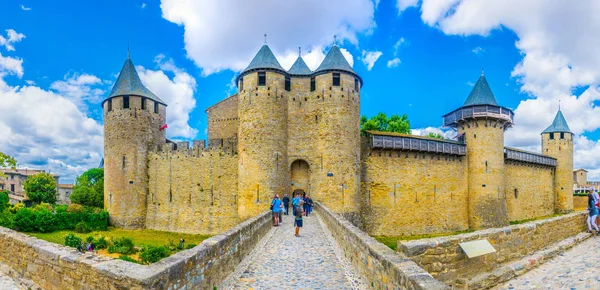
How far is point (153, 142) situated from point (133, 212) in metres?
5.17

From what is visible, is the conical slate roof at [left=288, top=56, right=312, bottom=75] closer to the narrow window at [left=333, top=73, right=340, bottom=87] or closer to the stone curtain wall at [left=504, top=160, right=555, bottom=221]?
the narrow window at [left=333, top=73, right=340, bottom=87]

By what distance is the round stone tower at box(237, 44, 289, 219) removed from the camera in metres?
20.8

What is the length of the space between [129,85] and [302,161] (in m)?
14.4

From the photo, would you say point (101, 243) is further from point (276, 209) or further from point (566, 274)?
point (566, 274)

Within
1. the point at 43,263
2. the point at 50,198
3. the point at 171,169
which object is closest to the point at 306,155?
the point at 171,169

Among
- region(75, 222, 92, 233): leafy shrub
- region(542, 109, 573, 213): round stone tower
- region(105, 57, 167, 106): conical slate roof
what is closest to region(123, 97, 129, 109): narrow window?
region(105, 57, 167, 106): conical slate roof

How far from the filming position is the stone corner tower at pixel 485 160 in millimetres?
25938

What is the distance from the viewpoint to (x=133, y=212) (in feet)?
86.0

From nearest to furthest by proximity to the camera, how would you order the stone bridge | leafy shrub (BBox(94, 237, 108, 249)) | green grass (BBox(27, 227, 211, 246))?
the stone bridge → leafy shrub (BBox(94, 237, 108, 249)) → green grass (BBox(27, 227, 211, 246))

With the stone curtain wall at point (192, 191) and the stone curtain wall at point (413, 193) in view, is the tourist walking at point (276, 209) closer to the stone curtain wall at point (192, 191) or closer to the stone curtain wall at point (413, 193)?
the stone curtain wall at point (192, 191)

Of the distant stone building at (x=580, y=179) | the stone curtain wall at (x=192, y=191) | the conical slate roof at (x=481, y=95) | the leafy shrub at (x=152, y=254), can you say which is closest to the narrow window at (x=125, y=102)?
the stone curtain wall at (x=192, y=191)

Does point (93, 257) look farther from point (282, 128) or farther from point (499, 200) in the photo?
point (499, 200)

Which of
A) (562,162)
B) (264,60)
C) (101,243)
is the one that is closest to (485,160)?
(562,162)

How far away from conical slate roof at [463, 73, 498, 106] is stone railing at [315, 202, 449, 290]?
22481 mm
